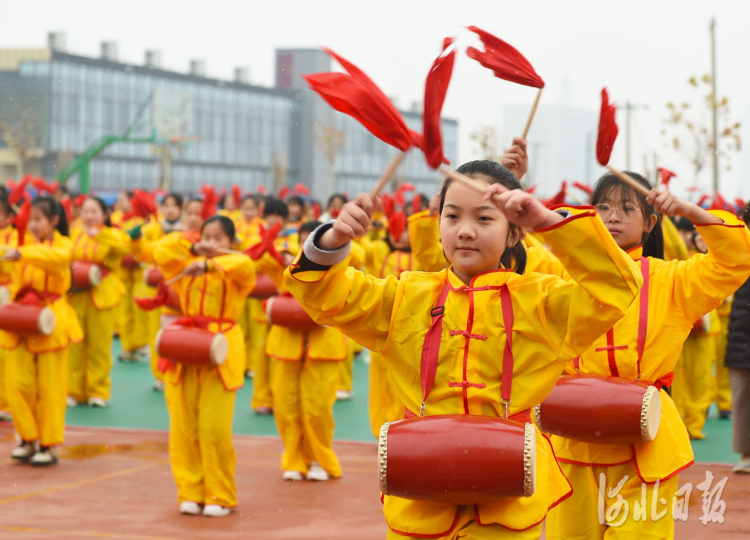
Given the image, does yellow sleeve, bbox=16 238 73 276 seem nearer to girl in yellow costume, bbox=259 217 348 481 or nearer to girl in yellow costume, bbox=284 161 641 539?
girl in yellow costume, bbox=259 217 348 481

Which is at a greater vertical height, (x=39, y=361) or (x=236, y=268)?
(x=236, y=268)

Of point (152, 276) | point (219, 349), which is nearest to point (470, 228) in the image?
point (219, 349)

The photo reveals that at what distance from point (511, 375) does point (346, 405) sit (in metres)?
7.21

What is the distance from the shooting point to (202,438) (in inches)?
221

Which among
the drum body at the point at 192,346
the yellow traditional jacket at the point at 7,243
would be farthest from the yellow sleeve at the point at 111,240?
the drum body at the point at 192,346

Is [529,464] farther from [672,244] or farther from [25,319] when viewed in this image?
[25,319]

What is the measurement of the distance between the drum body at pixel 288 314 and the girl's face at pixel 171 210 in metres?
4.99

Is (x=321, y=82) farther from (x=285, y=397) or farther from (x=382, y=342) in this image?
(x=285, y=397)

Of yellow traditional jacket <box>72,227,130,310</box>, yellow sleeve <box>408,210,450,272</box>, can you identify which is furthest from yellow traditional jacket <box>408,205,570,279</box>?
yellow traditional jacket <box>72,227,130,310</box>

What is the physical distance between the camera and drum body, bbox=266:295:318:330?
6695mm

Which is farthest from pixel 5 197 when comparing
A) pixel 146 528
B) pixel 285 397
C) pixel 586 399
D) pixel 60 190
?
pixel 60 190

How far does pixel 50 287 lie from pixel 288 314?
1759 mm

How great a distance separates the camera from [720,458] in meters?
7.42

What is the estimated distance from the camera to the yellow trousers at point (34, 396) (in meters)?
6.77
